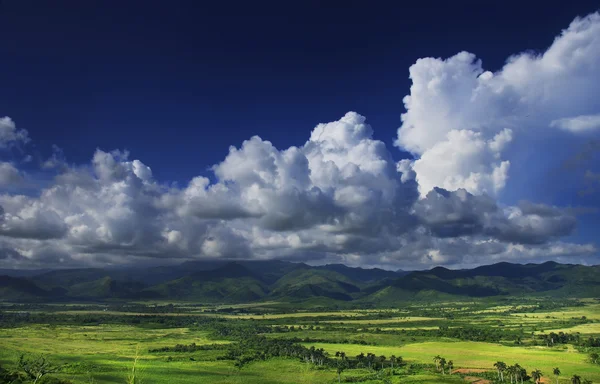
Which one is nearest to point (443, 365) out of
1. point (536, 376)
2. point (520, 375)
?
point (520, 375)

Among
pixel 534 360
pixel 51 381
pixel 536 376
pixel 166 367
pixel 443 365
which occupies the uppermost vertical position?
pixel 51 381

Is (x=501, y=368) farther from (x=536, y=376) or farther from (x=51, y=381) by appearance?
(x=51, y=381)

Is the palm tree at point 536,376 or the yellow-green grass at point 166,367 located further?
the yellow-green grass at point 166,367

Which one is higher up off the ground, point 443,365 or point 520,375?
point 520,375

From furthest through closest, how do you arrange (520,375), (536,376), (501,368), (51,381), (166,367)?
1. (166,367)
2. (501,368)
3. (520,375)
4. (536,376)
5. (51,381)

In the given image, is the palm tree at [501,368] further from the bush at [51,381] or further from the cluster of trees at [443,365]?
the bush at [51,381]

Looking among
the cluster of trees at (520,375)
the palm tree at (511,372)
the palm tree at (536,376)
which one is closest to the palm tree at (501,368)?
the cluster of trees at (520,375)

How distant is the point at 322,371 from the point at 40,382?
9416 centimetres

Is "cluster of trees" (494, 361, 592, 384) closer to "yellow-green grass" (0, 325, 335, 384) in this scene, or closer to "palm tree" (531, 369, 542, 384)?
"palm tree" (531, 369, 542, 384)

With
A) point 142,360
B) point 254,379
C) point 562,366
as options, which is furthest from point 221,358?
point 562,366

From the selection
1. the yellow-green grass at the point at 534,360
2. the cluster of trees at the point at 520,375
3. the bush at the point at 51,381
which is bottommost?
the yellow-green grass at the point at 534,360

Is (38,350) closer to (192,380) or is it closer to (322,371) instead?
(192,380)

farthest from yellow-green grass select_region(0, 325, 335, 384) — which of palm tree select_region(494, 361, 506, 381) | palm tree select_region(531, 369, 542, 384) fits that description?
palm tree select_region(531, 369, 542, 384)

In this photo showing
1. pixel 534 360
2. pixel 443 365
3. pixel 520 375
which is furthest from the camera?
pixel 534 360
